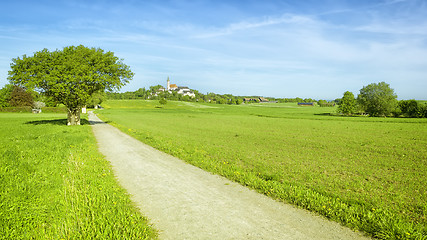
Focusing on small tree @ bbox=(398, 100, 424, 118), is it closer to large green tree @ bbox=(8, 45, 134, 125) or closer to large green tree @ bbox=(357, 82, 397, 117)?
large green tree @ bbox=(357, 82, 397, 117)

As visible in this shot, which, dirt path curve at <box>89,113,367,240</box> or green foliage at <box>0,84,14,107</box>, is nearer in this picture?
dirt path curve at <box>89,113,367,240</box>

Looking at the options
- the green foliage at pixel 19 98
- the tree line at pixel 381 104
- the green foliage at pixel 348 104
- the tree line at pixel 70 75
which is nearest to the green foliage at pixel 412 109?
the tree line at pixel 381 104

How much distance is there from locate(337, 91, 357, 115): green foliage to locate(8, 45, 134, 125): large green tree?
78.2 m

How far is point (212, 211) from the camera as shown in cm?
615

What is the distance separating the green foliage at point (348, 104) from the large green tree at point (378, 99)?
2.39 m

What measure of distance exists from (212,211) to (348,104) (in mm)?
91299

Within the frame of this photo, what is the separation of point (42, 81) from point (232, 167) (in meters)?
30.0

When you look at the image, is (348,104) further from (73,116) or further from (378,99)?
(73,116)

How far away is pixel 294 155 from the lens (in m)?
14.1

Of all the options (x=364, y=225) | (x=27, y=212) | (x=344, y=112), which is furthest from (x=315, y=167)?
(x=344, y=112)

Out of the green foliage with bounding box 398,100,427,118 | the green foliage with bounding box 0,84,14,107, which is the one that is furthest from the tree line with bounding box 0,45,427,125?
the green foliage with bounding box 398,100,427,118

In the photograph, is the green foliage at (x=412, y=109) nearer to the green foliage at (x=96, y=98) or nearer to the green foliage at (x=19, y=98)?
the green foliage at (x=96, y=98)

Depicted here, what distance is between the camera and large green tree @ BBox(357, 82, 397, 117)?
73125 millimetres

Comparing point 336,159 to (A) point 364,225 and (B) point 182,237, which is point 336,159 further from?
(B) point 182,237
